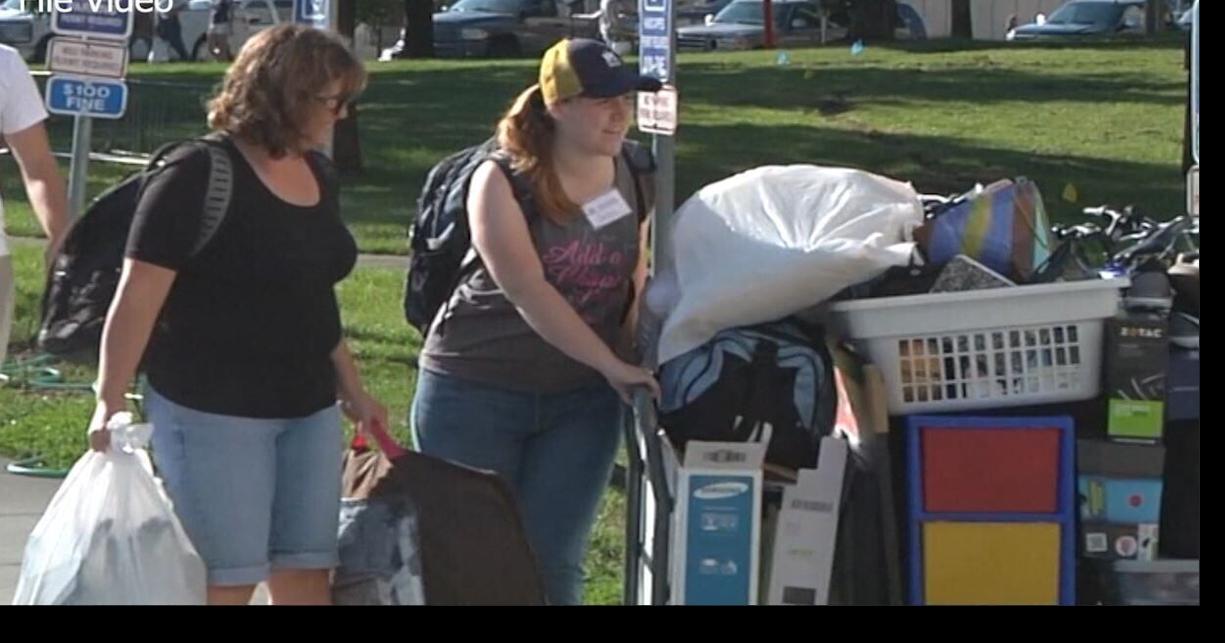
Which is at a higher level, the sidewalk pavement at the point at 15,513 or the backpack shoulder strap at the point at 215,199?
the backpack shoulder strap at the point at 215,199

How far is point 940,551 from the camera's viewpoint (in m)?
4.61

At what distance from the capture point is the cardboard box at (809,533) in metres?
4.57

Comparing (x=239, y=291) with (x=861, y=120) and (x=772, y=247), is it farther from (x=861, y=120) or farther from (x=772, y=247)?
(x=861, y=120)

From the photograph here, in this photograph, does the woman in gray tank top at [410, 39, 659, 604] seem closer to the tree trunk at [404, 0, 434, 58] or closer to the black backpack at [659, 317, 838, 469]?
the black backpack at [659, 317, 838, 469]

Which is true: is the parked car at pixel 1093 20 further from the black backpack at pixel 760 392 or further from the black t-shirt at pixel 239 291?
the black t-shirt at pixel 239 291

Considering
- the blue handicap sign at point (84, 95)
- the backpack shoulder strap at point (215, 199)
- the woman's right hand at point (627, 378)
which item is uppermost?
the blue handicap sign at point (84, 95)

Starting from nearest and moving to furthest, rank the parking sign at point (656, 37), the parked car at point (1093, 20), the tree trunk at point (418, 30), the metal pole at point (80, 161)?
the parking sign at point (656, 37) → the metal pole at point (80, 161) → the tree trunk at point (418, 30) → the parked car at point (1093, 20)

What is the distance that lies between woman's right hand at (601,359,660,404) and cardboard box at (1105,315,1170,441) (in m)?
0.98

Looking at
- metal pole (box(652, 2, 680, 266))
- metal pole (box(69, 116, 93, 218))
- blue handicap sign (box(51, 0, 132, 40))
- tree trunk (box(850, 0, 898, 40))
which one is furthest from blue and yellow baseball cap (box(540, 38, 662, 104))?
tree trunk (box(850, 0, 898, 40))

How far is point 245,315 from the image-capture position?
424 centimetres

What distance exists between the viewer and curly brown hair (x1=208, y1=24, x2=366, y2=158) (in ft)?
13.8

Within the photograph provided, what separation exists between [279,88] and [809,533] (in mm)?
1462

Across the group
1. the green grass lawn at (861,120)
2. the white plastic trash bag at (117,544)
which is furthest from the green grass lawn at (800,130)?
the white plastic trash bag at (117,544)

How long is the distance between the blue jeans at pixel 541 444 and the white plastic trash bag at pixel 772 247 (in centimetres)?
28
